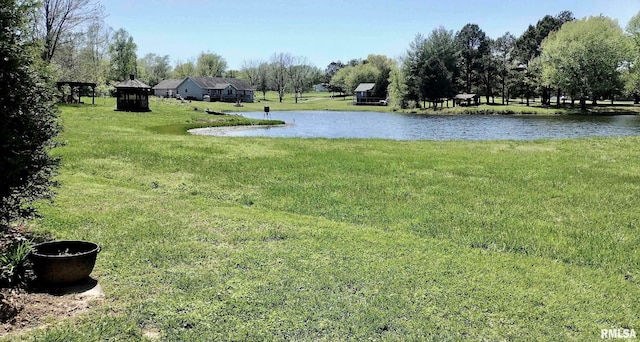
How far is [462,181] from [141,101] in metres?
37.0

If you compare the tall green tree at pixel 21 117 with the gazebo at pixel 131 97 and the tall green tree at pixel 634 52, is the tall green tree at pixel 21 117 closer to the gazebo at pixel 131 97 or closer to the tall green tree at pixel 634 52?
the gazebo at pixel 131 97

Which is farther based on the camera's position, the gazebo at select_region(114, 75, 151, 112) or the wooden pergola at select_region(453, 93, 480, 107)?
the wooden pergola at select_region(453, 93, 480, 107)

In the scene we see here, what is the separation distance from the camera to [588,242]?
716 cm

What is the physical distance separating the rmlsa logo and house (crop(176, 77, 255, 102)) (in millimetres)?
93793

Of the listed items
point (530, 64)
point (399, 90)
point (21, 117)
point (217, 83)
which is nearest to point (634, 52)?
point (530, 64)

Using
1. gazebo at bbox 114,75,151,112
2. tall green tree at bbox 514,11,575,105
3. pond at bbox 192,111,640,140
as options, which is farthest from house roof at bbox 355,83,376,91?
gazebo at bbox 114,75,151,112

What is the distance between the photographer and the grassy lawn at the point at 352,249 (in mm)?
4457

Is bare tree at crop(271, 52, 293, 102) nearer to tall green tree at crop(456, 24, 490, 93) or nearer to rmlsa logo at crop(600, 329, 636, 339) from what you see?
tall green tree at crop(456, 24, 490, 93)

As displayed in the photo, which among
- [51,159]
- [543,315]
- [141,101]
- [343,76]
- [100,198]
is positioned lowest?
[543,315]

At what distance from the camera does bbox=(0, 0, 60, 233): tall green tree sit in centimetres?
525

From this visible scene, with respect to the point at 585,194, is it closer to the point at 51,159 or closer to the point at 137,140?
the point at 51,159

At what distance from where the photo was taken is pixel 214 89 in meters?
97.2

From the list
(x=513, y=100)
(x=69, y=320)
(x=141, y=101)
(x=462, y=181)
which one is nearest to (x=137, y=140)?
(x=462, y=181)

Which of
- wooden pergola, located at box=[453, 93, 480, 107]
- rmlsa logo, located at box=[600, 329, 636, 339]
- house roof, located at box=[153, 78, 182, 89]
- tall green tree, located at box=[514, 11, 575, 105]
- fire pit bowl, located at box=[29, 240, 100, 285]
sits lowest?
rmlsa logo, located at box=[600, 329, 636, 339]
